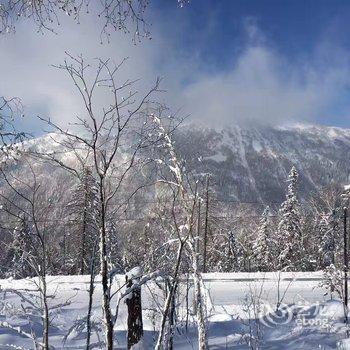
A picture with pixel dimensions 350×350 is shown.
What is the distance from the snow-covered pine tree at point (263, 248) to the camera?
4119 cm

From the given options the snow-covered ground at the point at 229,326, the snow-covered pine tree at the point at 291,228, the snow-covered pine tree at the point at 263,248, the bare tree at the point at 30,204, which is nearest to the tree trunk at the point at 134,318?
the snow-covered ground at the point at 229,326

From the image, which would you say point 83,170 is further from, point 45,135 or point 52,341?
point 52,341

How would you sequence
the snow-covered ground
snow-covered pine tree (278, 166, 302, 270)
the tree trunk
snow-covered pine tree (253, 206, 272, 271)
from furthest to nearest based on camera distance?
snow-covered pine tree (253, 206, 272, 271), snow-covered pine tree (278, 166, 302, 270), the snow-covered ground, the tree trunk

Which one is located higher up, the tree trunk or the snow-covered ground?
the tree trunk

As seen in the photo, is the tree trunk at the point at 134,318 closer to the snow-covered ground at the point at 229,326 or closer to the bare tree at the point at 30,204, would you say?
the snow-covered ground at the point at 229,326

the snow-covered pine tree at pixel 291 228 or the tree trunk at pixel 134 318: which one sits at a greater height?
the snow-covered pine tree at pixel 291 228

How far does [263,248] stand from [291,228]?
5393mm

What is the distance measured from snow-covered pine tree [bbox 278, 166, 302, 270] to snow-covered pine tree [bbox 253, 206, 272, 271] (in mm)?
3364

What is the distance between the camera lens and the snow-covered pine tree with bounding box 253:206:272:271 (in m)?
41.2

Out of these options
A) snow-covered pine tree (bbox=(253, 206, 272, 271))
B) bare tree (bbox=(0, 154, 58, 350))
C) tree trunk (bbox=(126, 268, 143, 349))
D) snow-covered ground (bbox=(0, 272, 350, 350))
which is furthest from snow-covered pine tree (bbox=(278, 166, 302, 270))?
bare tree (bbox=(0, 154, 58, 350))

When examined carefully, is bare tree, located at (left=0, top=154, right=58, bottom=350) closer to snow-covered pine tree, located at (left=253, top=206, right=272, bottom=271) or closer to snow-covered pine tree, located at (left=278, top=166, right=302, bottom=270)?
snow-covered pine tree, located at (left=278, top=166, right=302, bottom=270)

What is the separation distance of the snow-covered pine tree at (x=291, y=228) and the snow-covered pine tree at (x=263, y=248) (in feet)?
11.0

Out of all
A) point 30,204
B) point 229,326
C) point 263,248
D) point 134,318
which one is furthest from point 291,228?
point 30,204

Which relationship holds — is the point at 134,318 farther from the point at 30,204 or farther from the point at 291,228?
the point at 291,228
